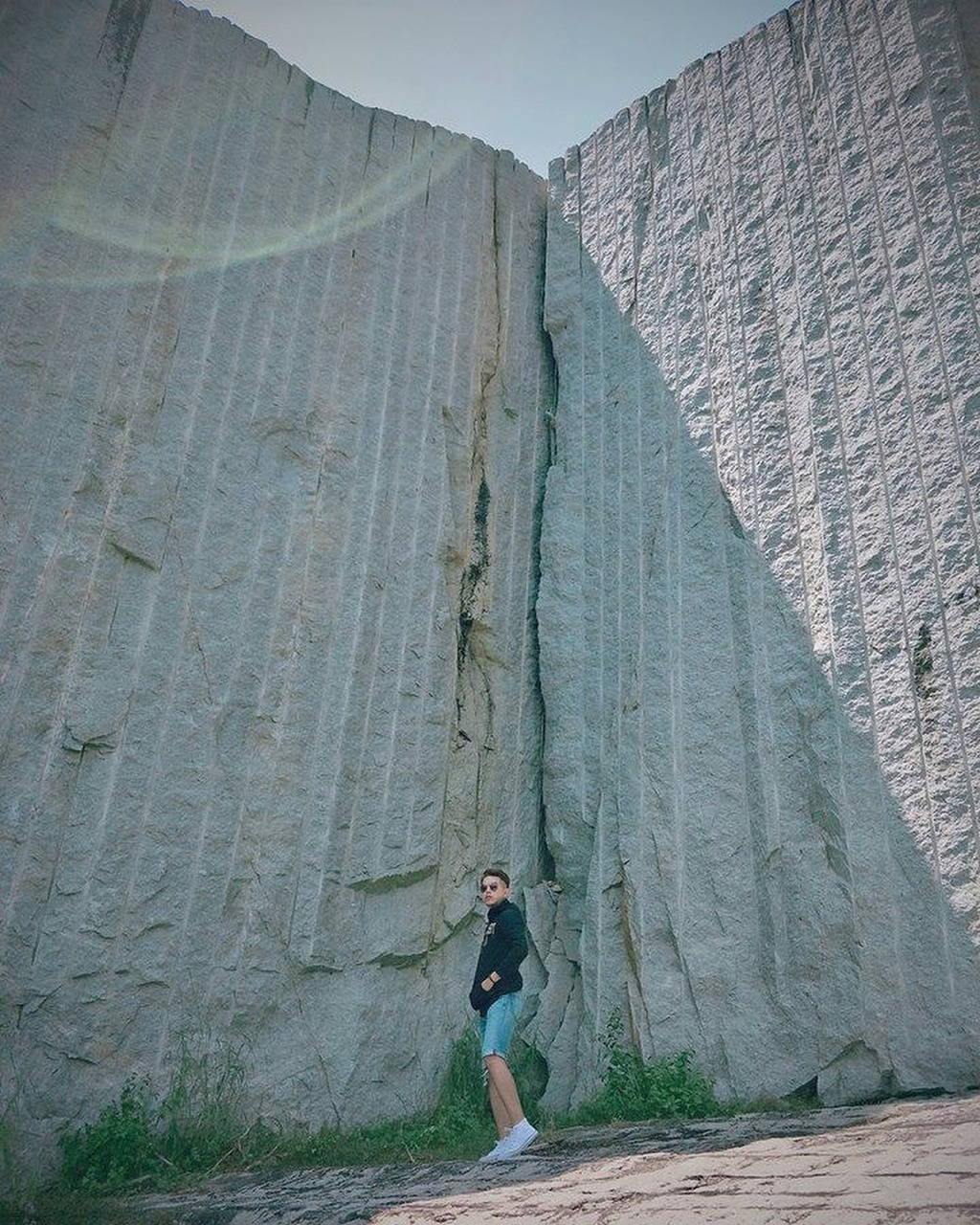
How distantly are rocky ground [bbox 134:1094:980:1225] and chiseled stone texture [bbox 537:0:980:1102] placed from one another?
2.47 ft

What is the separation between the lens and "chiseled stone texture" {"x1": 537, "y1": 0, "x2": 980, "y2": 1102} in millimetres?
4551

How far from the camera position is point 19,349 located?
5117mm

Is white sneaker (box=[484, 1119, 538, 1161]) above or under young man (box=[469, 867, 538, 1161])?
under

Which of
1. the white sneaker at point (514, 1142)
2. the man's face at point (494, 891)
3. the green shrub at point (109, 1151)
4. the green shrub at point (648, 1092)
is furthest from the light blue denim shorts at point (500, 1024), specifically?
the green shrub at point (109, 1151)

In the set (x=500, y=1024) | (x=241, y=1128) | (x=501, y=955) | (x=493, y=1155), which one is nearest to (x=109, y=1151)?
(x=241, y=1128)

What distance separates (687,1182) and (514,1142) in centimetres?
140

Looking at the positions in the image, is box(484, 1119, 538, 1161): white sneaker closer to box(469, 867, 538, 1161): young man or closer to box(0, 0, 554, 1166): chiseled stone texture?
box(469, 867, 538, 1161): young man

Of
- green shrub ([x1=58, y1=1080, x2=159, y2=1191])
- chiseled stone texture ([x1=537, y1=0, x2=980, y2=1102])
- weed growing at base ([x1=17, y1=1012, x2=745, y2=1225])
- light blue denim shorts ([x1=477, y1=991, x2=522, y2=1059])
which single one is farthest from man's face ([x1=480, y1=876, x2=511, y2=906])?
green shrub ([x1=58, y1=1080, x2=159, y2=1191])

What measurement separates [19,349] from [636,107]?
448cm

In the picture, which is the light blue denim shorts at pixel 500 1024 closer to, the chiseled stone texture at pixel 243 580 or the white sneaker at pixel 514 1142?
the white sneaker at pixel 514 1142

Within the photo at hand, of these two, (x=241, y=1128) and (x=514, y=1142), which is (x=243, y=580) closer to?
(x=241, y=1128)

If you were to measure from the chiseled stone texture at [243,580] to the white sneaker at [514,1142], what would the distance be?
3.65ft

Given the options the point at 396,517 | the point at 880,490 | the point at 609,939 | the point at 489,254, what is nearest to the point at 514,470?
the point at 396,517

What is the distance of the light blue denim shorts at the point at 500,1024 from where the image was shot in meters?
4.53
